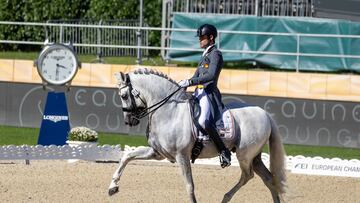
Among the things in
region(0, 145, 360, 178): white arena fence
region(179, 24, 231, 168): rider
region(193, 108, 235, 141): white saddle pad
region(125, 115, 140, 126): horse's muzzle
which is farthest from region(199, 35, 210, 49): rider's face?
region(0, 145, 360, 178): white arena fence

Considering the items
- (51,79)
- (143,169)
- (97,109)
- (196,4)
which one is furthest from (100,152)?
(196,4)

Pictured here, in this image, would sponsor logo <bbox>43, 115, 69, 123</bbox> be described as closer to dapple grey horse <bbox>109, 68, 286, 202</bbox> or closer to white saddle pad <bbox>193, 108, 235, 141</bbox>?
dapple grey horse <bbox>109, 68, 286, 202</bbox>

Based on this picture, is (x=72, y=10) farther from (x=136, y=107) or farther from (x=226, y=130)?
(x=226, y=130)

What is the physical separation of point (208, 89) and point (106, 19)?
15.9 meters

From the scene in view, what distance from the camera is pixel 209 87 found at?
39.0ft

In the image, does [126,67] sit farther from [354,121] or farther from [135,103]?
[135,103]

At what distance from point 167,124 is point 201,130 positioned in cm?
41

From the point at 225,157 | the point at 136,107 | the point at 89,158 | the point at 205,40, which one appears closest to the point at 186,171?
the point at 225,157

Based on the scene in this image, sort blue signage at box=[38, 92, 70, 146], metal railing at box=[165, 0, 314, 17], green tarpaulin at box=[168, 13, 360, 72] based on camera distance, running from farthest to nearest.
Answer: metal railing at box=[165, 0, 314, 17] → green tarpaulin at box=[168, 13, 360, 72] → blue signage at box=[38, 92, 70, 146]

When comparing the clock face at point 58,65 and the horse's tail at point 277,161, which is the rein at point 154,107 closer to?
the horse's tail at point 277,161

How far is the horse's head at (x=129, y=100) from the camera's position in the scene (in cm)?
1177

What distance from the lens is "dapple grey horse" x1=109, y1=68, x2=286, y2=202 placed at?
462 inches

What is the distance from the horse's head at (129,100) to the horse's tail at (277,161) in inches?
69.1

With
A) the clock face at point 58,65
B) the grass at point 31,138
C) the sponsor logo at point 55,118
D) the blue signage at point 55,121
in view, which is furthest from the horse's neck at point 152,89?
the grass at point 31,138
